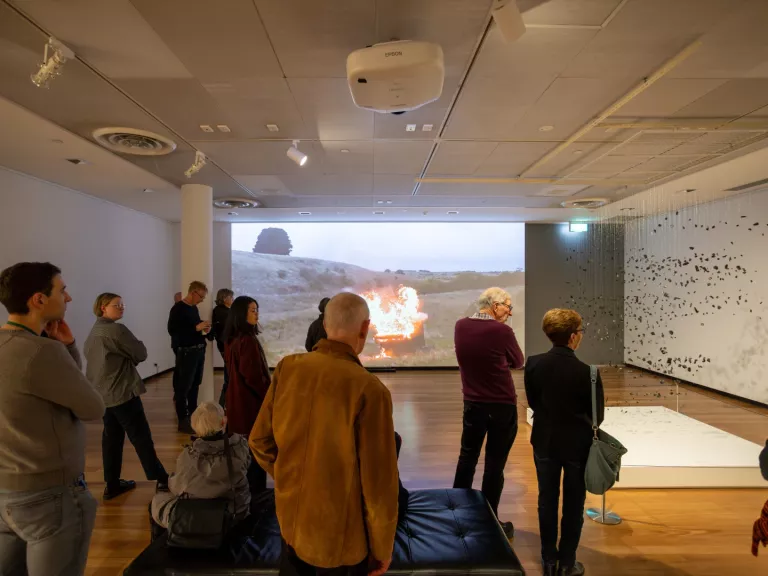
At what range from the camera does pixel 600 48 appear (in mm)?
2348

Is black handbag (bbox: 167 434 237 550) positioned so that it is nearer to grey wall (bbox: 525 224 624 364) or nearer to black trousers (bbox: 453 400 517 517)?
black trousers (bbox: 453 400 517 517)

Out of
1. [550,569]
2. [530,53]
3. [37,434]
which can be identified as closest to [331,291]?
[530,53]

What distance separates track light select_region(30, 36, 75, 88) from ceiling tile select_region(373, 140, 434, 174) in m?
2.25

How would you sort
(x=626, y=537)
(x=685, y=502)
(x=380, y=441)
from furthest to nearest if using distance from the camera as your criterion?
(x=685, y=502) < (x=626, y=537) < (x=380, y=441)

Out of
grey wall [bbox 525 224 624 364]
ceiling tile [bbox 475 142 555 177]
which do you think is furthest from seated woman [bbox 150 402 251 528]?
grey wall [bbox 525 224 624 364]

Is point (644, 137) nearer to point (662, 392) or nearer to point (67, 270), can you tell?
point (662, 392)

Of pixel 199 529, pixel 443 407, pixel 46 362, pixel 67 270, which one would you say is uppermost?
pixel 67 270

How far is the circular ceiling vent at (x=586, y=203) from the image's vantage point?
20.5 ft

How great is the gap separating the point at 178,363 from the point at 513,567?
4.17 meters

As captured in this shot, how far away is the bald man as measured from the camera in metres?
1.22

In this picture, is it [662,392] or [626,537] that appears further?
[662,392]

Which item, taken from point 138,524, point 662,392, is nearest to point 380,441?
point 138,524

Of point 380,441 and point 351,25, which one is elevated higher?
point 351,25

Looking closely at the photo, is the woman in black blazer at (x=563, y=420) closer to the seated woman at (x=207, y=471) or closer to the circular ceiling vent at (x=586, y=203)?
the seated woman at (x=207, y=471)
